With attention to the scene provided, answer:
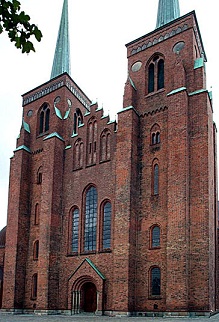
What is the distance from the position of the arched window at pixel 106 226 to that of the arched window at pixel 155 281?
142 inches

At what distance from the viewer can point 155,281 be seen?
2438 cm

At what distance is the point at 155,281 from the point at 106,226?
515cm

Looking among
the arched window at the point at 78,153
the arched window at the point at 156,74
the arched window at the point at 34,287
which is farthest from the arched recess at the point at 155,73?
the arched window at the point at 34,287

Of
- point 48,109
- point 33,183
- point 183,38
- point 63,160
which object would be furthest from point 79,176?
point 183,38

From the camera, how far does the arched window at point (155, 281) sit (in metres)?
24.1

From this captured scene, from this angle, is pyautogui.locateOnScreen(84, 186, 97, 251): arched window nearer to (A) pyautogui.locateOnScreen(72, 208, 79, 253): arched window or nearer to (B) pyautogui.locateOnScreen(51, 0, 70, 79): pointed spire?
(A) pyautogui.locateOnScreen(72, 208, 79, 253): arched window

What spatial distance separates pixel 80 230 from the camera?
28.9 meters

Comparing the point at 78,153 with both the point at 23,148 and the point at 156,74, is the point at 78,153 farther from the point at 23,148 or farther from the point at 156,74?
the point at 156,74

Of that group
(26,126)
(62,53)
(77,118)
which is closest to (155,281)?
(77,118)

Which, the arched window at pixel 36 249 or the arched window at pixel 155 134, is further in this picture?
the arched window at pixel 36 249

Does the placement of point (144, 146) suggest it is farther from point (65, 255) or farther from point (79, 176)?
point (65, 255)

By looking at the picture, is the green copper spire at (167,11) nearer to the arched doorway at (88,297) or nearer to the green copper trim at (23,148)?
the green copper trim at (23,148)

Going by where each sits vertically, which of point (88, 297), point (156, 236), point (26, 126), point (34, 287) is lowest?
point (88, 297)

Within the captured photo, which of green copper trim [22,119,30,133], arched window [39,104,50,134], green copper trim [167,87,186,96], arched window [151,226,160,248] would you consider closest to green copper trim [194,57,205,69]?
green copper trim [167,87,186,96]
